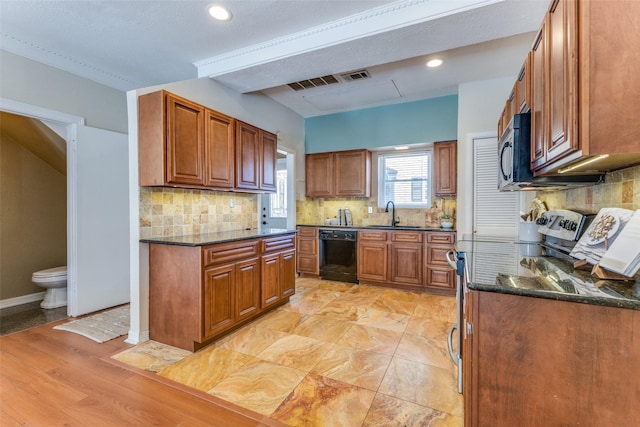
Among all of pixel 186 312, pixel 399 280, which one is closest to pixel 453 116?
pixel 399 280

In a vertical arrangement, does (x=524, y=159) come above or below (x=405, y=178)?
below

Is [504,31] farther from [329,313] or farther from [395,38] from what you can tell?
[329,313]

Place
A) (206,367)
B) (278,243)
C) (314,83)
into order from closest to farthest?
(206,367) → (278,243) → (314,83)

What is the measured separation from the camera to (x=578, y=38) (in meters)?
1.09

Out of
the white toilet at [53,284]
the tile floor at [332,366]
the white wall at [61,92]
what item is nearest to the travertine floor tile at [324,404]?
the tile floor at [332,366]

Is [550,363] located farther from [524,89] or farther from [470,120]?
[470,120]

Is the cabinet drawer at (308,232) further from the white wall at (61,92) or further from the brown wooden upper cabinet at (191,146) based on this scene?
the white wall at (61,92)

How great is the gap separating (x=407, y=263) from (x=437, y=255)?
1.39 ft

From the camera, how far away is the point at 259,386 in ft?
6.32

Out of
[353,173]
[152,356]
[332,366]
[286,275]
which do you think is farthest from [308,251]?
[152,356]

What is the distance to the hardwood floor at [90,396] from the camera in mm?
1624

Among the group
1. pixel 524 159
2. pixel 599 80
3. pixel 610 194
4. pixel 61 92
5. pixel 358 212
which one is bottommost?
pixel 358 212

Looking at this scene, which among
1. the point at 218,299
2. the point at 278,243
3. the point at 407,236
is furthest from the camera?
the point at 407,236

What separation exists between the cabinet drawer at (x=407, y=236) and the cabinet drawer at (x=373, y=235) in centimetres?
13
